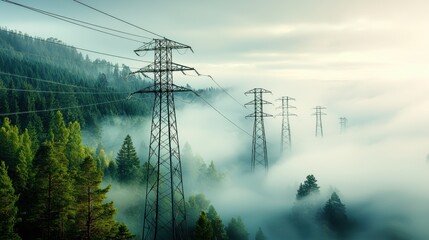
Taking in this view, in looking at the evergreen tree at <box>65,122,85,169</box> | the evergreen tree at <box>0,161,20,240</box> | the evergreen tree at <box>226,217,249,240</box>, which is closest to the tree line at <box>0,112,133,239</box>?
the evergreen tree at <box>0,161,20,240</box>

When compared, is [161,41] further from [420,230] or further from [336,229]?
[420,230]

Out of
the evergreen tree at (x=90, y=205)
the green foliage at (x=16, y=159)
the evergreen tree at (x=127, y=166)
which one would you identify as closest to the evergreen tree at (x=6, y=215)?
the evergreen tree at (x=90, y=205)

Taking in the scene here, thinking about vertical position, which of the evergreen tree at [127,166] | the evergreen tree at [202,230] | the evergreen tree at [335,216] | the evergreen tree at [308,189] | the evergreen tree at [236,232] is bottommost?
the evergreen tree at [335,216]

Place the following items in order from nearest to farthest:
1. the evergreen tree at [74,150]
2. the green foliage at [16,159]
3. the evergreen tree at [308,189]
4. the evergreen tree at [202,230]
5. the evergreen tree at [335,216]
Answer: the evergreen tree at [202,230] < the green foliage at [16,159] < the evergreen tree at [74,150] < the evergreen tree at [335,216] < the evergreen tree at [308,189]

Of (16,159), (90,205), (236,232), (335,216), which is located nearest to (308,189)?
(335,216)

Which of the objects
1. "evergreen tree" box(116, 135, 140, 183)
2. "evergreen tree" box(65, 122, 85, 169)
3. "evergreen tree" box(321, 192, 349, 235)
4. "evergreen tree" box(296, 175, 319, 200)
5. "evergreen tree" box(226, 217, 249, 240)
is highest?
"evergreen tree" box(65, 122, 85, 169)

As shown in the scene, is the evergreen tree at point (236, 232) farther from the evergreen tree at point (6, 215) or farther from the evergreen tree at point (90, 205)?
the evergreen tree at point (6, 215)

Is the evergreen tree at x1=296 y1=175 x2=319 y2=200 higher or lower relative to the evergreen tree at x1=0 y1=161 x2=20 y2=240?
lower

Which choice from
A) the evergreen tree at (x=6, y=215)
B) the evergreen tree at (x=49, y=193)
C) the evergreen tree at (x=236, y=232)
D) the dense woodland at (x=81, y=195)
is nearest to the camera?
the evergreen tree at (x=6, y=215)

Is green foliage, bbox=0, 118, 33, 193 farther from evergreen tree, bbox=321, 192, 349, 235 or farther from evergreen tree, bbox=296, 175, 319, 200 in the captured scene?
evergreen tree, bbox=321, 192, 349, 235
